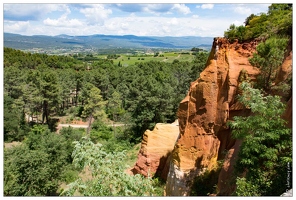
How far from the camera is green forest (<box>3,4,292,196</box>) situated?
26.8ft

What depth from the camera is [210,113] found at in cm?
1409

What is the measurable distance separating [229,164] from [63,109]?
165 ft

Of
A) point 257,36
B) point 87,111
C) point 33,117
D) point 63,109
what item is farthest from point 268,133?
point 63,109

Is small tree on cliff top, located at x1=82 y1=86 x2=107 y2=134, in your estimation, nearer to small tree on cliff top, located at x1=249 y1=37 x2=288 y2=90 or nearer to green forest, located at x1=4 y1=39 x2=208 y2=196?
green forest, located at x1=4 y1=39 x2=208 y2=196

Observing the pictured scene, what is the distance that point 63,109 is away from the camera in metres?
56.5

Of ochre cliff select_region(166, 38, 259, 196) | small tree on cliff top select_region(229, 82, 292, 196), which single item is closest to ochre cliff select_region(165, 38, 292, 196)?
ochre cliff select_region(166, 38, 259, 196)

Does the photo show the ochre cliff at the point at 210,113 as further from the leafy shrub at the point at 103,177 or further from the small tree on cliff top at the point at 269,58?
the leafy shrub at the point at 103,177

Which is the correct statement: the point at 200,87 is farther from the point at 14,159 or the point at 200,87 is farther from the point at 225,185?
the point at 14,159

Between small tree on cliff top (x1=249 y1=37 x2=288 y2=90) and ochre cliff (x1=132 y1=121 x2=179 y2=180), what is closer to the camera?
small tree on cliff top (x1=249 y1=37 x2=288 y2=90)

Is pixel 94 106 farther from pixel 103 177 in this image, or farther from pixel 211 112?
pixel 103 177

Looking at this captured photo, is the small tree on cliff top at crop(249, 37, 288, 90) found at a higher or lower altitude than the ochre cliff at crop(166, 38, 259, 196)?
higher

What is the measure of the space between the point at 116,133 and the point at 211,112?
2786 cm

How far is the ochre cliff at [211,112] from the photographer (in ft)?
44.8

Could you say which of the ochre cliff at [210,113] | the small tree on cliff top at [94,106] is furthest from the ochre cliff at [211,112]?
the small tree on cliff top at [94,106]
